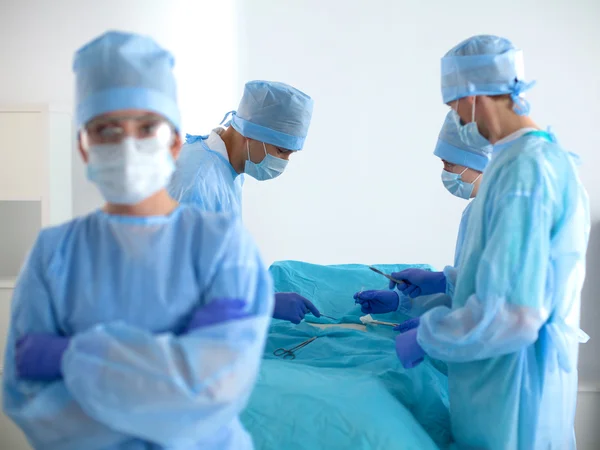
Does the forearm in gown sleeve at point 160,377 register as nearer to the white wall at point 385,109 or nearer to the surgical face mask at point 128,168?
the surgical face mask at point 128,168

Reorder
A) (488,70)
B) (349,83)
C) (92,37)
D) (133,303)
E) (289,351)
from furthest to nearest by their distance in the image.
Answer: (349,83) < (92,37) < (289,351) < (488,70) < (133,303)

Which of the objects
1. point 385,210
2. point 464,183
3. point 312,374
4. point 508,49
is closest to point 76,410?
point 312,374

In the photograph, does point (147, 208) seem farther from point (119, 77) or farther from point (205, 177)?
point (205, 177)

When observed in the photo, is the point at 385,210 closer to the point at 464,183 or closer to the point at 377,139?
the point at 377,139

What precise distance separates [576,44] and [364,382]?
2.63 meters

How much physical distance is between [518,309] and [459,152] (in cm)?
104

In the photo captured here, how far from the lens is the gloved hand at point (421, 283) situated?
212 cm

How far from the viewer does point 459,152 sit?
7.24ft

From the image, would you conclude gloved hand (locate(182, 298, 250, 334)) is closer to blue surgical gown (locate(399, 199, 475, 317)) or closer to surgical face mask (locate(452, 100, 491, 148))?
surgical face mask (locate(452, 100, 491, 148))

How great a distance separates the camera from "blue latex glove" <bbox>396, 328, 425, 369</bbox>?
4.99 ft

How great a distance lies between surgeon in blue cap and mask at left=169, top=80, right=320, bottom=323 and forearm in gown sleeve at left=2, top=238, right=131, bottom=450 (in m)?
1.06

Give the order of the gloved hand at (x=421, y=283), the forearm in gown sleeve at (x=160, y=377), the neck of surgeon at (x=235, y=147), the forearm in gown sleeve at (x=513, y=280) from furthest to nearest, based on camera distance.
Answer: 1. the neck of surgeon at (x=235, y=147)
2. the gloved hand at (x=421, y=283)
3. the forearm in gown sleeve at (x=513, y=280)
4. the forearm in gown sleeve at (x=160, y=377)

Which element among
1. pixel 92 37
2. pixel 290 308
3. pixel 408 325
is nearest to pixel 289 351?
pixel 290 308

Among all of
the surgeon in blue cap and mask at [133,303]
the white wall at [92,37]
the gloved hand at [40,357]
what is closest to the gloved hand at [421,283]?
the surgeon in blue cap and mask at [133,303]
